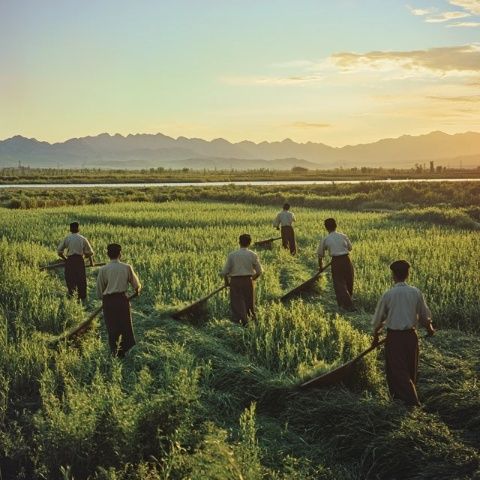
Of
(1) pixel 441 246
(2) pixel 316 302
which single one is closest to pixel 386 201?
(1) pixel 441 246

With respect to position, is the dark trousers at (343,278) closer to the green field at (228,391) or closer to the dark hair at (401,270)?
the green field at (228,391)

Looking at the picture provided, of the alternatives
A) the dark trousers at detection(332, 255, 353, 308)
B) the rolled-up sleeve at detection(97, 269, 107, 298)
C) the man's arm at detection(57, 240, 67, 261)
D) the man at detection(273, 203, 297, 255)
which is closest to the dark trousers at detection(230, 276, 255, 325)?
the dark trousers at detection(332, 255, 353, 308)

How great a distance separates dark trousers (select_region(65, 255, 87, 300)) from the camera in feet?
39.1

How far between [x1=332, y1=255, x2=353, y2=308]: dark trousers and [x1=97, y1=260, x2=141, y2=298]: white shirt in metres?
4.05

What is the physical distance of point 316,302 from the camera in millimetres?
11648

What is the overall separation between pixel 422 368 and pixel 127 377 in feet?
12.2

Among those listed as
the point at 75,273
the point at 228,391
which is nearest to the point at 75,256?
the point at 75,273

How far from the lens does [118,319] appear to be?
8.55m

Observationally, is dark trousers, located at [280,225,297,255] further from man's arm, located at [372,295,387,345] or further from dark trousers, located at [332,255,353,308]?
man's arm, located at [372,295,387,345]

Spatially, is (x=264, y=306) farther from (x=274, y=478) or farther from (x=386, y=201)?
(x=386, y=201)

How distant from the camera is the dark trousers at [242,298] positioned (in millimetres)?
9859

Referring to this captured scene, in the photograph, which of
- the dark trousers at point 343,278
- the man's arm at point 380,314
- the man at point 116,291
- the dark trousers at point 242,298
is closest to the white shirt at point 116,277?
the man at point 116,291

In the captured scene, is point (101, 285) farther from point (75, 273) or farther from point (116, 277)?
point (75, 273)

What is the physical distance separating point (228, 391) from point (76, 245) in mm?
5570
